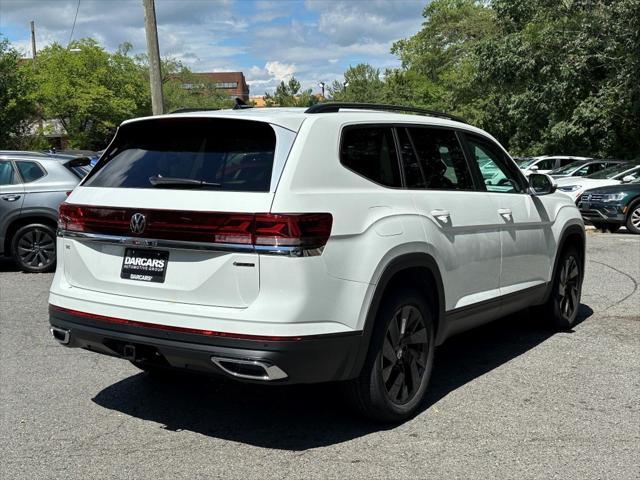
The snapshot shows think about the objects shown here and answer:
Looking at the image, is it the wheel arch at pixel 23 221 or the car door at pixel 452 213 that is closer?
the car door at pixel 452 213

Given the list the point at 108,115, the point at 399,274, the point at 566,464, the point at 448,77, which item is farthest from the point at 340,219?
the point at 108,115

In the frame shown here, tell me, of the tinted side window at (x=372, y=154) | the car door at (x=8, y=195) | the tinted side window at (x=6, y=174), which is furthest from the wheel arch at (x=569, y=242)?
the tinted side window at (x=6, y=174)

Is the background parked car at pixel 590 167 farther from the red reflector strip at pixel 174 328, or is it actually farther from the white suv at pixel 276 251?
the red reflector strip at pixel 174 328

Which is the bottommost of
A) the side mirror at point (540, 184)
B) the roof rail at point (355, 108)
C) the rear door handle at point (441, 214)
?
the rear door handle at point (441, 214)

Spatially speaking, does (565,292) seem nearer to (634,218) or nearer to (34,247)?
(34,247)

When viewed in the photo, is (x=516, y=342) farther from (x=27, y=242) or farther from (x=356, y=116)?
(x=27, y=242)

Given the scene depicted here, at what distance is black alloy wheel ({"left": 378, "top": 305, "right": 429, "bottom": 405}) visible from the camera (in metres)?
4.15

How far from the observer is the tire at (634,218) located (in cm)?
1505

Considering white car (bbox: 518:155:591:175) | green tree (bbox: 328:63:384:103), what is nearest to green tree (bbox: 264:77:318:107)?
green tree (bbox: 328:63:384:103)

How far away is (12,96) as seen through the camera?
28562 millimetres

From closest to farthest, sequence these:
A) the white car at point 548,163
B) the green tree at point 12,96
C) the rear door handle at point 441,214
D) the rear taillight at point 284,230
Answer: the rear taillight at point 284,230, the rear door handle at point 441,214, the white car at point 548,163, the green tree at point 12,96

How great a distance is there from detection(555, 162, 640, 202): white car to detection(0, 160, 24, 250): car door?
12.6m

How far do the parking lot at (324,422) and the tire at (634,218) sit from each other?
9676 millimetres

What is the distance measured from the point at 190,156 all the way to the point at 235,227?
69 cm
